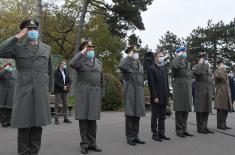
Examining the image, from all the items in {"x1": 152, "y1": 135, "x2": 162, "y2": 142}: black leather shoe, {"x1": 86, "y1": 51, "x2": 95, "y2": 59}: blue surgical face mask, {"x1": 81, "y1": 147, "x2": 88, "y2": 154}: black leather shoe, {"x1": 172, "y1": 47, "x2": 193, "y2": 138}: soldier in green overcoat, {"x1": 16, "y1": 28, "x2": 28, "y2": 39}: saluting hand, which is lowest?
{"x1": 81, "y1": 147, "x2": 88, "y2": 154}: black leather shoe

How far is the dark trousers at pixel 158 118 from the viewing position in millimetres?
9945

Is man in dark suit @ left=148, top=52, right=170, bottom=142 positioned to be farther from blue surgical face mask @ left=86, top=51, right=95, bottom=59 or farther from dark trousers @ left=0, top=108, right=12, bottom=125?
dark trousers @ left=0, top=108, right=12, bottom=125

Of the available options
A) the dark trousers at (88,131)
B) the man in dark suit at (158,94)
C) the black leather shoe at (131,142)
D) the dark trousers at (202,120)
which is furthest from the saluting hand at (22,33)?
the dark trousers at (202,120)

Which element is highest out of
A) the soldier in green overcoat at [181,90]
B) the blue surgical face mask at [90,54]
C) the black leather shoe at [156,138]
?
the blue surgical face mask at [90,54]

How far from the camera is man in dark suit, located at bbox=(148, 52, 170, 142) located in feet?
32.6

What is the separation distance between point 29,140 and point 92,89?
6.21 ft

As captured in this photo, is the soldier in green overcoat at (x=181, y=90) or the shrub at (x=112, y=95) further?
the shrub at (x=112, y=95)

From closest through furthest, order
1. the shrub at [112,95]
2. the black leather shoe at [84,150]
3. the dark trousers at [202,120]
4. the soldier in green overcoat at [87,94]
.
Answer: the black leather shoe at [84,150], the soldier in green overcoat at [87,94], the dark trousers at [202,120], the shrub at [112,95]

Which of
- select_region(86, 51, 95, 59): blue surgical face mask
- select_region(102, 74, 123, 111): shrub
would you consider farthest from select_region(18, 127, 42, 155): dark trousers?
select_region(102, 74, 123, 111): shrub

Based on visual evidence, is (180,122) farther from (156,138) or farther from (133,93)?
(133,93)

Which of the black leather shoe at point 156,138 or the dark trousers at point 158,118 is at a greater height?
the dark trousers at point 158,118

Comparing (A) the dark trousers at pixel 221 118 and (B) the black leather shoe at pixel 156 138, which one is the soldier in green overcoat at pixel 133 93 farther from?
(A) the dark trousers at pixel 221 118

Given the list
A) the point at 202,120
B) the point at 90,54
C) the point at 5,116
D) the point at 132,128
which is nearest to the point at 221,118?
the point at 202,120

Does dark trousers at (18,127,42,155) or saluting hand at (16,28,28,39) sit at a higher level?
saluting hand at (16,28,28,39)
